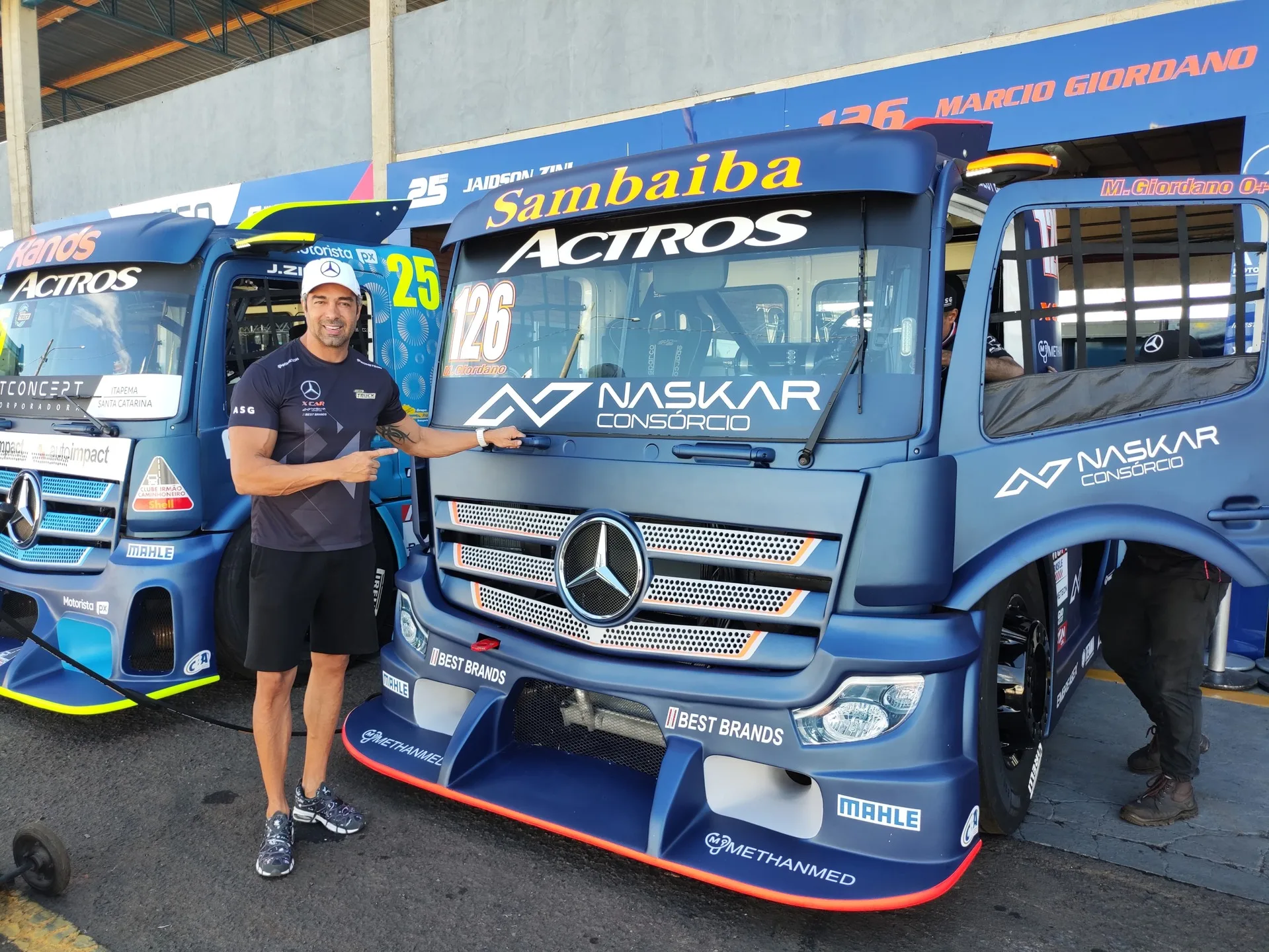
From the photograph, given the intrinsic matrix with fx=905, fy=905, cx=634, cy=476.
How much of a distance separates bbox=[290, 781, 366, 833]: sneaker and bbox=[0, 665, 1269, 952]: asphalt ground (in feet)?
0.17

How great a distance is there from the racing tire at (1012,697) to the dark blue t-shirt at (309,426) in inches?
82.2

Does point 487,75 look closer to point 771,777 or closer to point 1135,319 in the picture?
point 1135,319

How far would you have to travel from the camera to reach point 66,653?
4.17m

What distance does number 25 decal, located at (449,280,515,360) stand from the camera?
345cm

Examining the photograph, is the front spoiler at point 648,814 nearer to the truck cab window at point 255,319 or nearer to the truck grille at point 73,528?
the truck grille at point 73,528

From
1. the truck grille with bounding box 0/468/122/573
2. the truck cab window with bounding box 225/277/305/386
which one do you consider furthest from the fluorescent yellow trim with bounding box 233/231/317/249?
the truck grille with bounding box 0/468/122/573

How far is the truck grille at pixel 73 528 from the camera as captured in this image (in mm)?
4184

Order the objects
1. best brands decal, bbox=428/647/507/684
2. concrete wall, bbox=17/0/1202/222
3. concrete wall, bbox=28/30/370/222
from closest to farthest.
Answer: best brands decal, bbox=428/647/507/684 < concrete wall, bbox=17/0/1202/222 < concrete wall, bbox=28/30/370/222

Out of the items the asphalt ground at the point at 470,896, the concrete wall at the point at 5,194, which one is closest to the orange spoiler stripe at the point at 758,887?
the asphalt ground at the point at 470,896

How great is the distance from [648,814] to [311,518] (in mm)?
1436

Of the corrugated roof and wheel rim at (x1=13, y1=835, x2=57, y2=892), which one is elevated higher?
the corrugated roof

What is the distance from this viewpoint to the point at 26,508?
4.43 metres

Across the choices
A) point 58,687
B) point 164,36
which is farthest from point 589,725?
point 164,36

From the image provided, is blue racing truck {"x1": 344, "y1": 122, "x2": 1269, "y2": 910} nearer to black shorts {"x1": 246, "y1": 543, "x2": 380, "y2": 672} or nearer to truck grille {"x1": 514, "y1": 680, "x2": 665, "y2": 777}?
truck grille {"x1": 514, "y1": 680, "x2": 665, "y2": 777}
